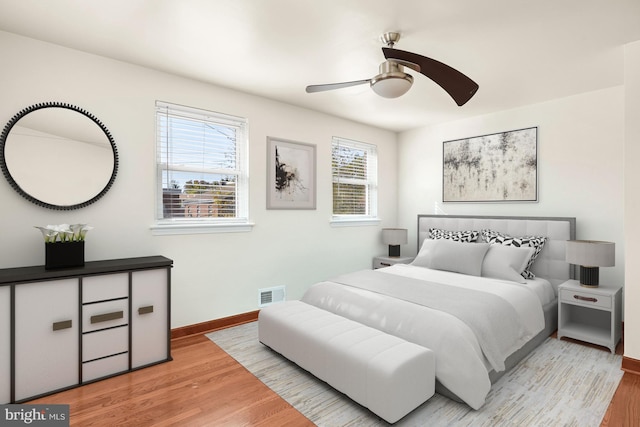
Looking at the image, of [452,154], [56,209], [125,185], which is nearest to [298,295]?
[125,185]

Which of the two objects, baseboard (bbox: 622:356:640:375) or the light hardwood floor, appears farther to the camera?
baseboard (bbox: 622:356:640:375)

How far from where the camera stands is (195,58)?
2725 mm

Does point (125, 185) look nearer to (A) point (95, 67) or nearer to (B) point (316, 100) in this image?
(A) point (95, 67)

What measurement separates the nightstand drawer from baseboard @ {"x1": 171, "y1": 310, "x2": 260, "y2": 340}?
3.17 metres

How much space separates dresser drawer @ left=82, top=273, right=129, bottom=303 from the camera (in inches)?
92.4

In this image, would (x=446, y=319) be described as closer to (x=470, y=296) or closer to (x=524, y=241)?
(x=470, y=296)

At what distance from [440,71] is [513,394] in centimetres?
224

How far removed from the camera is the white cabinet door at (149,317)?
8.39 ft

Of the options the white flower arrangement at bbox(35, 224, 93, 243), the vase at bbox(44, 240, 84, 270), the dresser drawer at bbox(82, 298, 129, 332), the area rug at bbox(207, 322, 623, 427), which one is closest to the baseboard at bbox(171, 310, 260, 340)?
the area rug at bbox(207, 322, 623, 427)

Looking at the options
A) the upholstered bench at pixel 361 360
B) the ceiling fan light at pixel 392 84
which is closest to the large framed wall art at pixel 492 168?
the ceiling fan light at pixel 392 84

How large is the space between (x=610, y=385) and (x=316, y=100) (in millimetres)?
3643

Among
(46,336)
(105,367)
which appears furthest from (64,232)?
(105,367)

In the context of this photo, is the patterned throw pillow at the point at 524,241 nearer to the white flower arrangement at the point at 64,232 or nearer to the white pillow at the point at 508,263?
the white pillow at the point at 508,263

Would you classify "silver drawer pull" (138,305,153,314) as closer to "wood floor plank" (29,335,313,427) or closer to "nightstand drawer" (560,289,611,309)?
"wood floor plank" (29,335,313,427)
